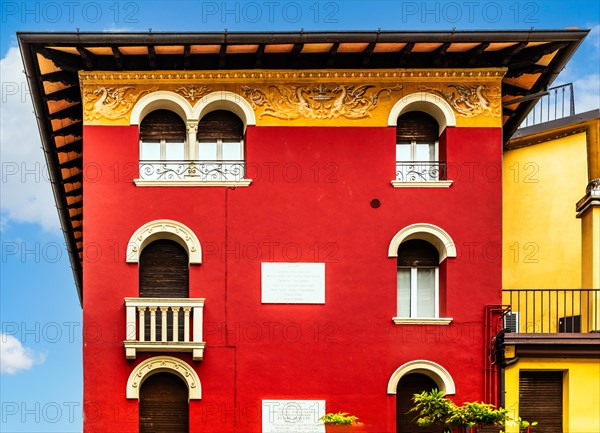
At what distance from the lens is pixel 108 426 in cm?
2312

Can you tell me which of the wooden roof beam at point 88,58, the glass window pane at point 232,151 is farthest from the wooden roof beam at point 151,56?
the glass window pane at point 232,151

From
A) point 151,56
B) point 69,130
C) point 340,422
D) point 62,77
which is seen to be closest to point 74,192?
point 69,130

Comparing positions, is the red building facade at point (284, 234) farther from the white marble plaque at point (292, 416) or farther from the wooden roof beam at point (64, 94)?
the wooden roof beam at point (64, 94)

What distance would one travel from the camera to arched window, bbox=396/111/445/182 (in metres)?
24.7

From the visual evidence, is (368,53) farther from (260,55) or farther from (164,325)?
(164,325)

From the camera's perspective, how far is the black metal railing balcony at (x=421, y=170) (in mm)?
24594

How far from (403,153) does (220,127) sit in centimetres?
425

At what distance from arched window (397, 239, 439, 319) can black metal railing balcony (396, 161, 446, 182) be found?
1.44 metres

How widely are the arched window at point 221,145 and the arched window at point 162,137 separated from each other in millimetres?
448

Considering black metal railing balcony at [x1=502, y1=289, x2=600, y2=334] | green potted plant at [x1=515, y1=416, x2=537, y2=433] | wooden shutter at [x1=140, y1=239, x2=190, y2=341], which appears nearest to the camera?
green potted plant at [x1=515, y1=416, x2=537, y2=433]

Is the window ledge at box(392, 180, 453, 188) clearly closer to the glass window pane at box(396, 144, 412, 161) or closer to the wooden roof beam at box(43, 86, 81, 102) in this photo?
the glass window pane at box(396, 144, 412, 161)

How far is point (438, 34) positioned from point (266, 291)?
22.1 ft

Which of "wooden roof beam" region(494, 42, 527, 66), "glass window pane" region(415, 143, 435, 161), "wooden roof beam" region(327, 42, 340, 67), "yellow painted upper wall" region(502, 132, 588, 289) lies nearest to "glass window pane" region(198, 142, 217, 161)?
"wooden roof beam" region(327, 42, 340, 67)

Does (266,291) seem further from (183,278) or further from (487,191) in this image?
(487,191)
